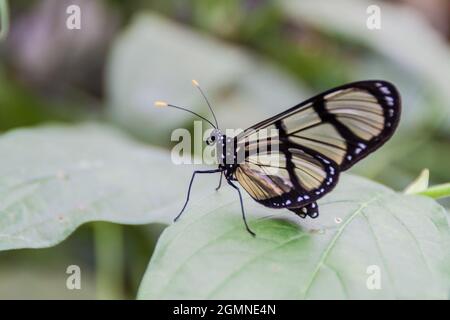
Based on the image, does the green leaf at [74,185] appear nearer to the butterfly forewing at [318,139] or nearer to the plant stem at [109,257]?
the butterfly forewing at [318,139]

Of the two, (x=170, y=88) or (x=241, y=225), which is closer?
(x=241, y=225)

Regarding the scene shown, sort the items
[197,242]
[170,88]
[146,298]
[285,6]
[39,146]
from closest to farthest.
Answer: [146,298] < [197,242] < [39,146] < [170,88] < [285,6]

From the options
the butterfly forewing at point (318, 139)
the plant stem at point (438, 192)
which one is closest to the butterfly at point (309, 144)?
the butterfly forewing at point (318, 139)

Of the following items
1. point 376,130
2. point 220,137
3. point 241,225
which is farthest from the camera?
point 220,137

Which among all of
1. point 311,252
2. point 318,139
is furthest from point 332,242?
point 318,139

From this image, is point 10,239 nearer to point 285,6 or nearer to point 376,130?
point 376,130
